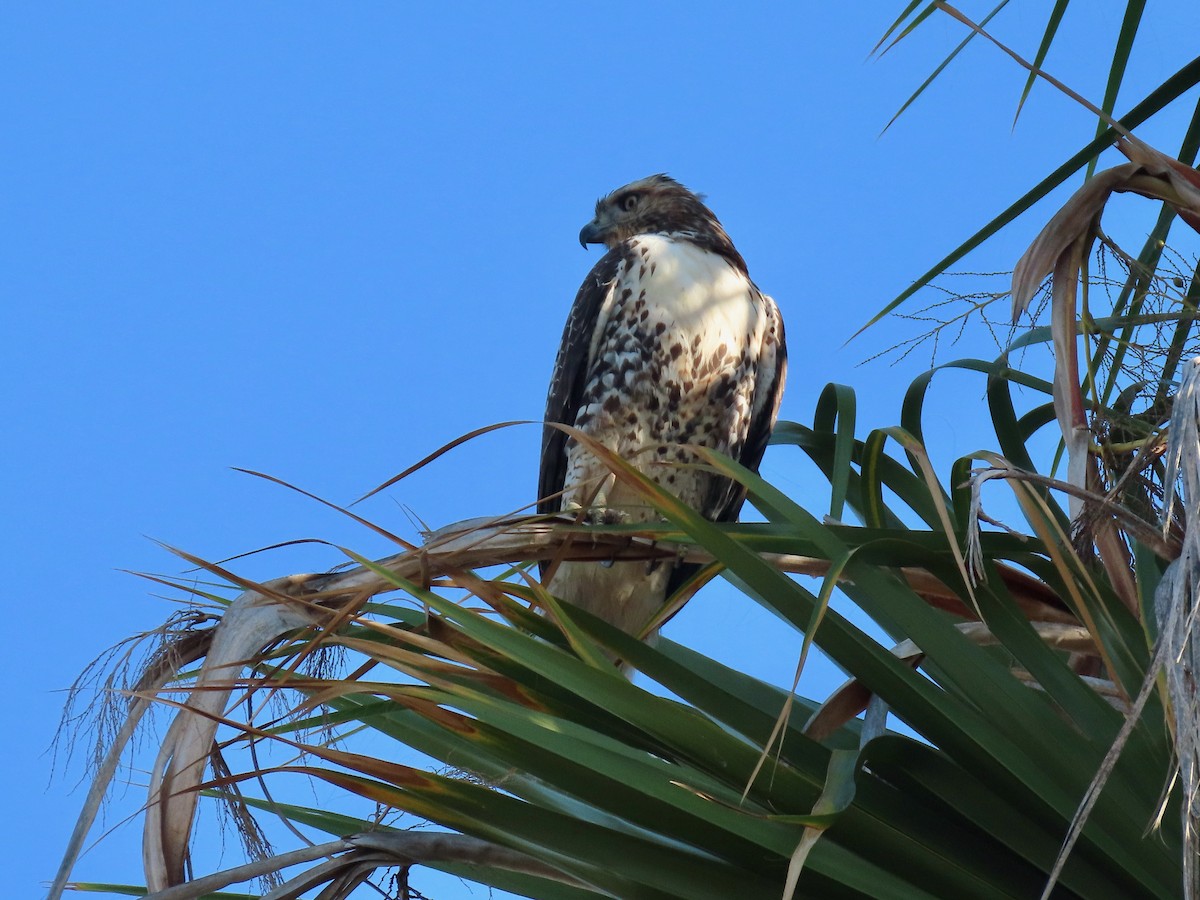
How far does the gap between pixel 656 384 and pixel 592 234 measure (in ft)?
4.44

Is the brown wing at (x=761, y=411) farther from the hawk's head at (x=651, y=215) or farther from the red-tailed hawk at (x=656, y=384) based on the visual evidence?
the hawk's head at (x=651, y=215)

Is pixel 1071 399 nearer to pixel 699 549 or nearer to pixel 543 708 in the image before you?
pixel 699 549

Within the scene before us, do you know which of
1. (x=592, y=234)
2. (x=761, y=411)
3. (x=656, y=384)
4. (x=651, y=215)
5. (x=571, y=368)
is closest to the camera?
(x=656, y=384)

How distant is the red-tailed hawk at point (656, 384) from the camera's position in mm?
4379

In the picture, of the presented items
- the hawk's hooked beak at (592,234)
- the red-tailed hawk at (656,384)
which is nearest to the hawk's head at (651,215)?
the hawk's hooked beak at (592,234)

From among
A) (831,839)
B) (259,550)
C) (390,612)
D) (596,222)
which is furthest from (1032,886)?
(596,222)

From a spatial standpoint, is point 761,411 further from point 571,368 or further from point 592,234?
point 592,234

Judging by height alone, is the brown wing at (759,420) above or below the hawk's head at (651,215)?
below

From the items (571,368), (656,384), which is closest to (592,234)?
(571,368)

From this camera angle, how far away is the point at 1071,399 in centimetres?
235

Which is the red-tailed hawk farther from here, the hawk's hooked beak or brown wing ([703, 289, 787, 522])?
the hawk's hooked beak

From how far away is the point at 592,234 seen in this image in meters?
5.53

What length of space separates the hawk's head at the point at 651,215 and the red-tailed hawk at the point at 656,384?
0.24 m

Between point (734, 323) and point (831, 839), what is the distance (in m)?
2.51
